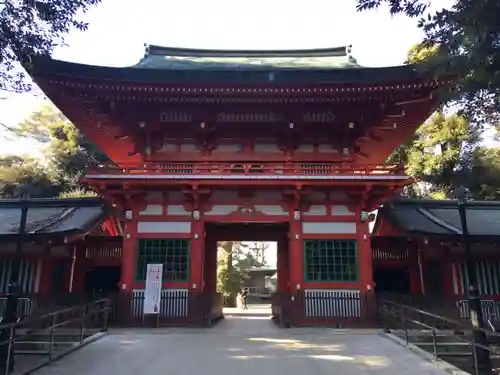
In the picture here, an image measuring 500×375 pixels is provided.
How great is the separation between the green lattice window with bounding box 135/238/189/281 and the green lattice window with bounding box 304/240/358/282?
416 cm

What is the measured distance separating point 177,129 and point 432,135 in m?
17.6

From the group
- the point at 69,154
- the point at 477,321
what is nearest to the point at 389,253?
the point at 477,321

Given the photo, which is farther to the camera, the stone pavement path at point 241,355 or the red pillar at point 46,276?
the red pillar at point 46,276

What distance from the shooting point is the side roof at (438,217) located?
1418cm

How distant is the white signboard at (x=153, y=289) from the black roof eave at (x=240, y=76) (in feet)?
A: 20.1

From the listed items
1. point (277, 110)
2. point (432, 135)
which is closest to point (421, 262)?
point (277, 110)

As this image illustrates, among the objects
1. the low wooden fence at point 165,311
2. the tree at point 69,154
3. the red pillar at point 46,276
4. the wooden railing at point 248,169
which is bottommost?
the low wooden fence at point 165,311

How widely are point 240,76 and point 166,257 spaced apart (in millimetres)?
6627

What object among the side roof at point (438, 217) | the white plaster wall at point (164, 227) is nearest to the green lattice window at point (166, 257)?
the white plaster wall at point (164, 227)

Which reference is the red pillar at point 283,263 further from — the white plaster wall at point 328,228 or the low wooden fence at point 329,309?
the low wooden fence at point 329,309

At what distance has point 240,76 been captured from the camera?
13.4 meters

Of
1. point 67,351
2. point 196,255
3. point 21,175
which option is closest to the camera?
point 67,351

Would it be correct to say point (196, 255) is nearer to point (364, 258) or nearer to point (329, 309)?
point (329, 309)

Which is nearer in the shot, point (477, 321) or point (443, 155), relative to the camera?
point (477, 321)
